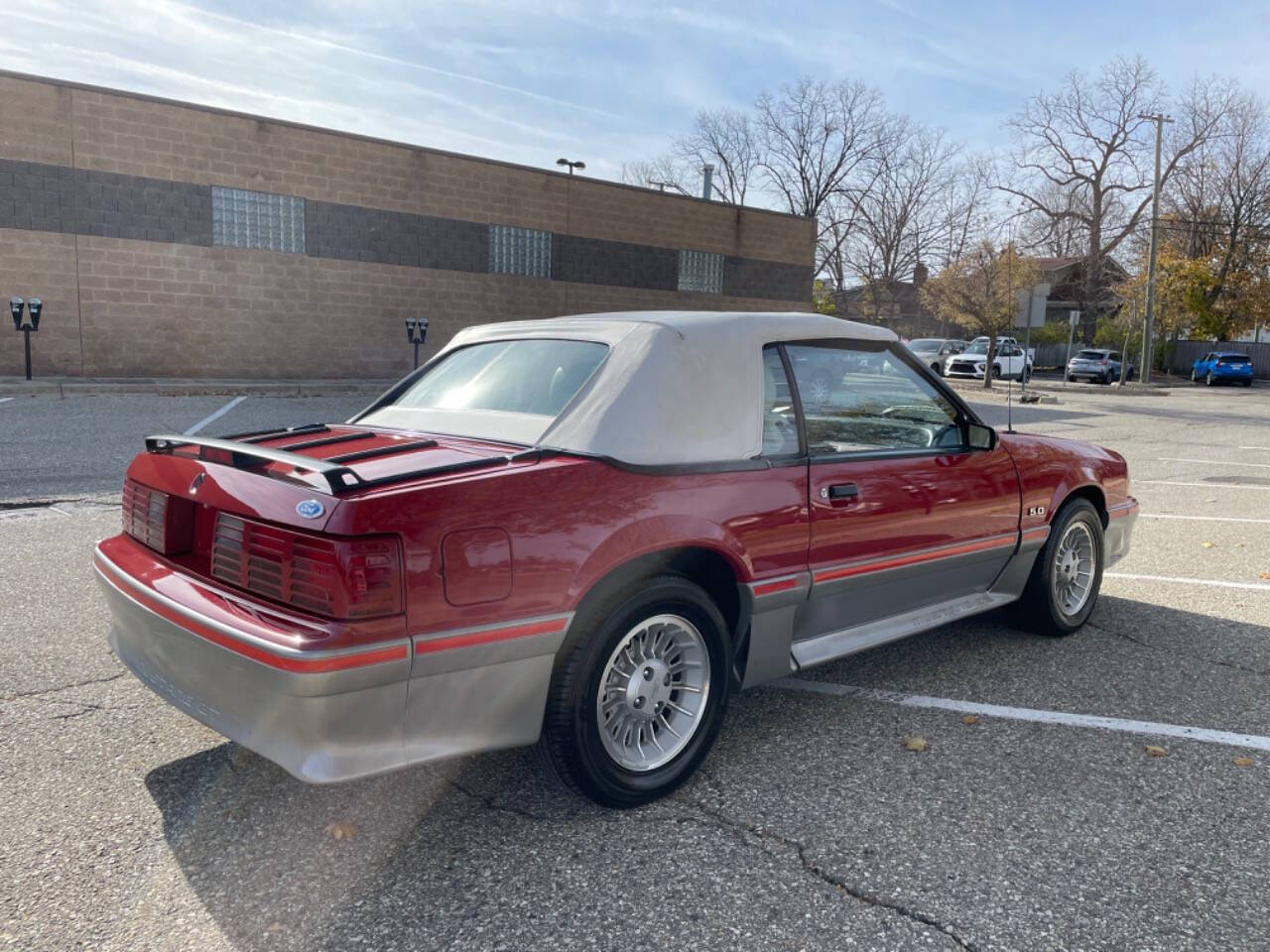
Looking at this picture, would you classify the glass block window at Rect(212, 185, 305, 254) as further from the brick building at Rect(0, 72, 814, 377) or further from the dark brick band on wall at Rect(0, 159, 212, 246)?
the dark brick band on wall at Rect(0, 159, 212, 246)

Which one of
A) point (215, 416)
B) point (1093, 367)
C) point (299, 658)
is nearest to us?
point (299, 658)

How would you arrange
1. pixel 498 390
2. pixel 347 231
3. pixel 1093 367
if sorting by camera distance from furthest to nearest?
pixel 1093 367 → pixel 347 231 → pixel 498 390

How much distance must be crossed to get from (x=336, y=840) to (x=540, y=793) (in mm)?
638

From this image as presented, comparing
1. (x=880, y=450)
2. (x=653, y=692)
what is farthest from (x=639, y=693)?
(x=880, y=450)

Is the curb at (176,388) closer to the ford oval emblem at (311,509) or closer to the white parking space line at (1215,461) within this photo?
the white parking space line at (1215,461)

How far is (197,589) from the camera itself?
2801 millimetres

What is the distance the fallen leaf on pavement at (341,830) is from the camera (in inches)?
111

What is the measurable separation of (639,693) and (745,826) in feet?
1.67

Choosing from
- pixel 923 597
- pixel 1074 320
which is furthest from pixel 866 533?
pixel 1074 320

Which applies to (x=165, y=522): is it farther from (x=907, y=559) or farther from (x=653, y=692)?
(x=907, y=559)

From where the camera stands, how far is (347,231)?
21688 millimetres

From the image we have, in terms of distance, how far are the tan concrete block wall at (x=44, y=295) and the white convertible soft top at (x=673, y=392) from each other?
18790 mm

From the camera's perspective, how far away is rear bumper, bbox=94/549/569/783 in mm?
2396

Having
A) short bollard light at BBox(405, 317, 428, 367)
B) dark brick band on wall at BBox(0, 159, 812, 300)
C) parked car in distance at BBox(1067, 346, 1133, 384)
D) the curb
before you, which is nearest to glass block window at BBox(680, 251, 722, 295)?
dark brick band on wall at BBox(0, 159, 812, 300)
